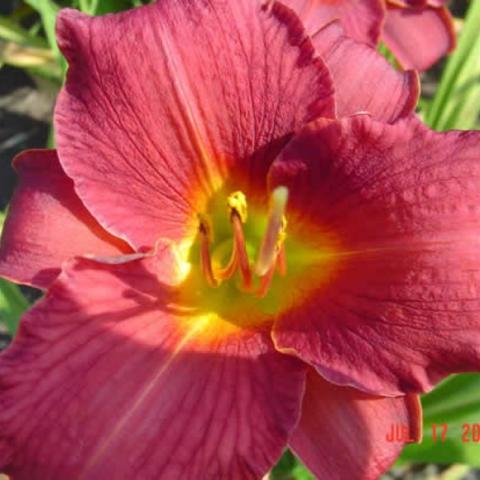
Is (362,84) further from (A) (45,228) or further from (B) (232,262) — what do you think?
(A) (45,228)

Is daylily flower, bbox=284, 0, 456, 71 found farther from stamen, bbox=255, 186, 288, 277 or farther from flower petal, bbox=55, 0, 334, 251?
stamen, bbox=255, 186, 288, 277

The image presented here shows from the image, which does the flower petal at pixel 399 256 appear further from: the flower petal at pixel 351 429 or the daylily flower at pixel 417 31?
the daylily flower at pixel 417 31

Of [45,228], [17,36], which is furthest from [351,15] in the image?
[17,36]

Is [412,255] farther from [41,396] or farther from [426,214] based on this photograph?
[41,396]

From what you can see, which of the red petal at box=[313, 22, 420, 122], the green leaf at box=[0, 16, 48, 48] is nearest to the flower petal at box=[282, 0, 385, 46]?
the red petal at box=[313, 22, 420, 122]

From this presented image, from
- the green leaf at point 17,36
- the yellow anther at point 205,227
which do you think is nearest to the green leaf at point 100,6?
the green leaf at point 17,36
